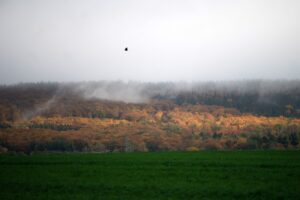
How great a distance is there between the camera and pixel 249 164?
39625 millimetres

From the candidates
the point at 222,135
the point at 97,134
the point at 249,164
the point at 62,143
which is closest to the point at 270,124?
the point at 222,135

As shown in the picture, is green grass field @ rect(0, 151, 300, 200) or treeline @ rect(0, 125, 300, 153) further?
treeline @ rect(0, 125, 300, 153)

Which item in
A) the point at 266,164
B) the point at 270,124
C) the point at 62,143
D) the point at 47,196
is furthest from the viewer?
the point at 270,124

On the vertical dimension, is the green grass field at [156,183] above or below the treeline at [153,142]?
above

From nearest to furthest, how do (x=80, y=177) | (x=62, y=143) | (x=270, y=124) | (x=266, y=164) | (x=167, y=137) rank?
(x=80, y=177)
(x=266, y=164)
(x=62, y=143)
(x=167, y=137)
(x=270, y=124)

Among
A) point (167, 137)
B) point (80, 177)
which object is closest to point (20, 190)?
point (80, 177)

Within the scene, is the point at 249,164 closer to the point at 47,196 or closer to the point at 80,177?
the point at 80,177

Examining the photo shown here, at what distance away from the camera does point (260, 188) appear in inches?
995

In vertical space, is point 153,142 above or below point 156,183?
below

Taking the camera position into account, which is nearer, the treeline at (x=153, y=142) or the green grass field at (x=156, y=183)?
the green grass field at (x=156, y=183)

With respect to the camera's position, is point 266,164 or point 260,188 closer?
point 260,188

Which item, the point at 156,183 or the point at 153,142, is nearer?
the point at 156,183

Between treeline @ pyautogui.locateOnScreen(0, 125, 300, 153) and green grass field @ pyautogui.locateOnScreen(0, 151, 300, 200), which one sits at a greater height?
green grass field @ pyautogui.locateOnScreen(0, 151, 300, 200)

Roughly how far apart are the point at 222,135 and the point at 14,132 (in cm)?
9157
